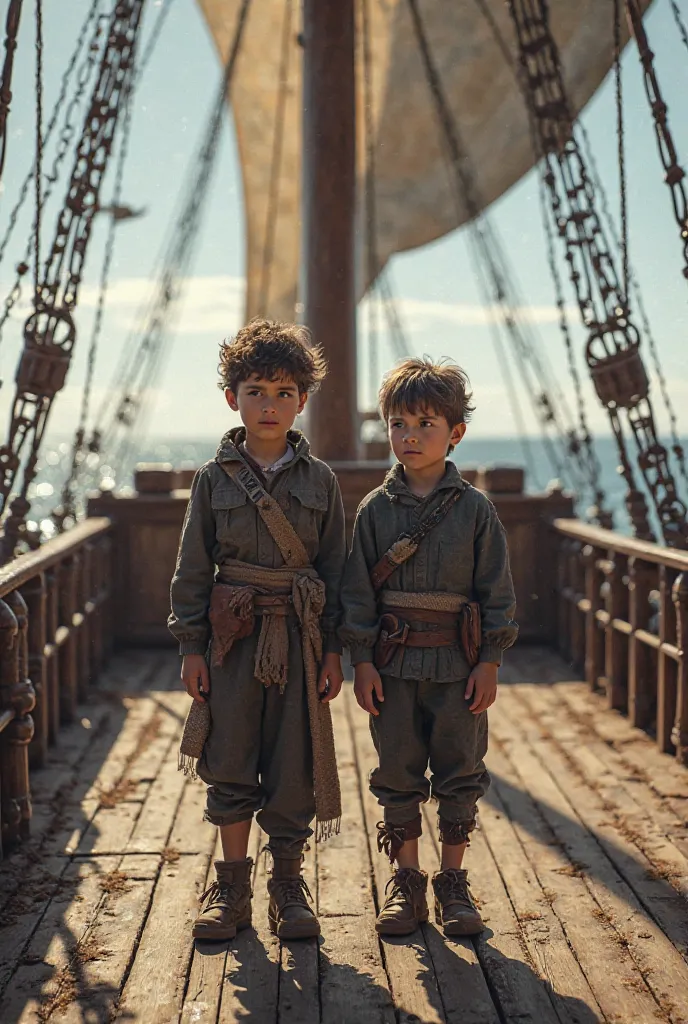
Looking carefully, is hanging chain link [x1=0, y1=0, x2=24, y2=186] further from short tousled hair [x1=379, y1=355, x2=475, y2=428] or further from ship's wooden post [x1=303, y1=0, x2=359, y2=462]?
ship's wooden post [x1=303, y1=0, x2=359, y2=462]

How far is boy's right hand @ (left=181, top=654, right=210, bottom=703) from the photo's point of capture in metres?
2.65

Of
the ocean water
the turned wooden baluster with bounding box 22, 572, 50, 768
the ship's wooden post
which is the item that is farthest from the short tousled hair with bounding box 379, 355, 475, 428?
the ocean water

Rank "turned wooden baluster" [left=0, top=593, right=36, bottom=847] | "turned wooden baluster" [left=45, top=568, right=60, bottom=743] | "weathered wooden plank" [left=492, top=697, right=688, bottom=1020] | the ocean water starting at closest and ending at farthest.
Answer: "weathered wooden plank" [left=492, top=697, right=688, bottom=1020]
"turned wooden baluster" [left=0, top=593, right=36, bottom=847]
"turned wooden baluster" [left=45, top=568, right=60, bottom=743]
the ocean water

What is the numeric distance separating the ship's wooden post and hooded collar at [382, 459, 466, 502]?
145 inches

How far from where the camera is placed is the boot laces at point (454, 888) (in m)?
2.70

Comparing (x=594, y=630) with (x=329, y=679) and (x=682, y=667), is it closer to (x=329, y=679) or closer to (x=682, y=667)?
(x=682, y=667)

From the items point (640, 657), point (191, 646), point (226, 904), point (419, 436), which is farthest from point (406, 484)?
point (640, 657)

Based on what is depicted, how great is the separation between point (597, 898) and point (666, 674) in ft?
5.10

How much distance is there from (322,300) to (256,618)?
3978mm

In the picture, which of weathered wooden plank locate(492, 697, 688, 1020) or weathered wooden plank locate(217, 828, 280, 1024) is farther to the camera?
weathered wooden plank locate(492, 697, 688, 1020)

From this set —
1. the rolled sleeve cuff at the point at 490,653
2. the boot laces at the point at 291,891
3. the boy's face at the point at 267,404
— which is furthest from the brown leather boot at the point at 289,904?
the boy's face at the point at 267,404

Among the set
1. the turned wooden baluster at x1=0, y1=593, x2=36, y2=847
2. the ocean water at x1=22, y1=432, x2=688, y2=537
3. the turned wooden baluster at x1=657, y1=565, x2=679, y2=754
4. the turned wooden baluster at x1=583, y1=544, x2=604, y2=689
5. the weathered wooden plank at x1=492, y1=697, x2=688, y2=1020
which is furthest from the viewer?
the ocean water at x1=22, y1=432, x2=688, y2=537

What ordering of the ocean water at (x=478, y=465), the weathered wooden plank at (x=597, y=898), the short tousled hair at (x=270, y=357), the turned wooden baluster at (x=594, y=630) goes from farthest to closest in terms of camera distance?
the ocean water at (x=478, y=465) < the turned wooden baluster at (x=594, y=630) < the short tousled hair at (x=270, y=357) < the weathered wooden plank at (x=597, y=898)

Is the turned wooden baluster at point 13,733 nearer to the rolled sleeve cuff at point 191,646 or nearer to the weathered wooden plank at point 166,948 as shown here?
the weathered wooden plank at point 166,948
